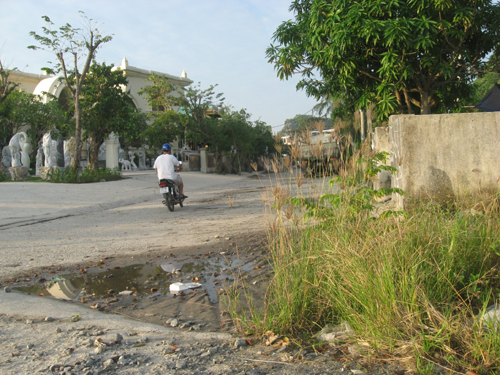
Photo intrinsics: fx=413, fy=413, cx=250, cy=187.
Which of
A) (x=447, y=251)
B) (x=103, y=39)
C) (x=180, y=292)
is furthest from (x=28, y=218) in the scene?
(x=103, y=39)

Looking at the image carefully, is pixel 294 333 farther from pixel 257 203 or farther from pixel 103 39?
pixel 103 39

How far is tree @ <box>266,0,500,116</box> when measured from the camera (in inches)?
340

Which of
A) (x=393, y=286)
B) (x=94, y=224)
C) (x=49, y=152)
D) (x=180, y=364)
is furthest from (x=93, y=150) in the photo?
(x=393, y=286)

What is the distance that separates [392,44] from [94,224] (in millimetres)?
7268

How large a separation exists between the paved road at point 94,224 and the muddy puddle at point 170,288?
69 cm

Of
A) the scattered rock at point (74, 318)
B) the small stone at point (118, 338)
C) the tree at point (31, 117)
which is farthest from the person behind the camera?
the tree at point (31, 117)

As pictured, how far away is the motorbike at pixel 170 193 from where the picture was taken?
9680mm

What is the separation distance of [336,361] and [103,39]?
17.9 metres

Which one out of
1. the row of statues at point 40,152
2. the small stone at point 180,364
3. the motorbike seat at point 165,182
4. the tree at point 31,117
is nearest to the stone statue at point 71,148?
the row of statues at point 40,152

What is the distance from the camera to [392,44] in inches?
353

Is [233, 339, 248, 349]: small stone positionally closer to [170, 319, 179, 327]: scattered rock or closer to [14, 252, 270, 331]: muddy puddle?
[14, 252, 270, 331]: muddy puddle

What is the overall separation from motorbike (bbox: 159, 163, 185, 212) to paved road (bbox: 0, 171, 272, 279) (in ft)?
0.72

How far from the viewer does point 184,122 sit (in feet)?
86.1

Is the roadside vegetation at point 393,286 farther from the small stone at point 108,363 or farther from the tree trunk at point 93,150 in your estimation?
the tree trunk at point 93,150
